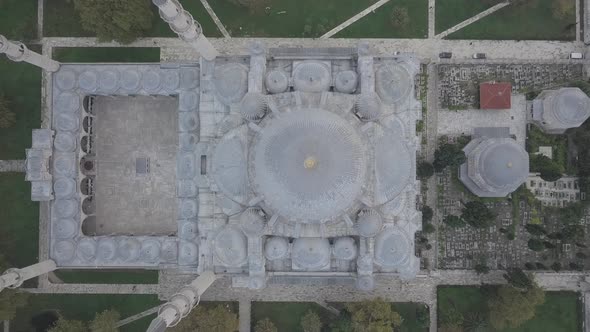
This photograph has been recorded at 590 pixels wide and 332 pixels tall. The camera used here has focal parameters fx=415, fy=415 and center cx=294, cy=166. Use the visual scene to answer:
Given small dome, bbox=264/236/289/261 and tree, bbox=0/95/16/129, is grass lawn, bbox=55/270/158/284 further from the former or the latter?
tree, bbox=0/95/16/129

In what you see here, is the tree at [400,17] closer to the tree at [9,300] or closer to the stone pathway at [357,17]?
the stone pathway at [357,17]

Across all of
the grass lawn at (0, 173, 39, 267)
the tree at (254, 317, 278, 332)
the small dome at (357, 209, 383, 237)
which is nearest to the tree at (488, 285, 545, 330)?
the small dome at (357, 209, 383, 237)

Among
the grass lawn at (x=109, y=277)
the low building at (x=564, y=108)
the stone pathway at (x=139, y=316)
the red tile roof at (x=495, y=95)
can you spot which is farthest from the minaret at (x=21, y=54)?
the low building at (x=564, y=108)

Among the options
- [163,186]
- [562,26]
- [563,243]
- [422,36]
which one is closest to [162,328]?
[163,186]

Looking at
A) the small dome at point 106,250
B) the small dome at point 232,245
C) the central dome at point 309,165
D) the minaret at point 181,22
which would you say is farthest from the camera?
the small dome at point 106,250

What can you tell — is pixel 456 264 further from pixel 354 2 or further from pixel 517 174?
pixel 354 2

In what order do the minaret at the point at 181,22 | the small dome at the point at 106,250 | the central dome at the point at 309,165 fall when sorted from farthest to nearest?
the small dome at the point at 106,250 < the central dome at the point at 309,165 < the minaret at the point at 181,22
